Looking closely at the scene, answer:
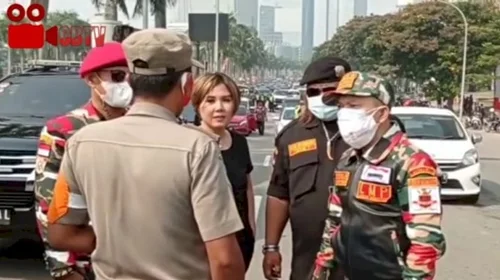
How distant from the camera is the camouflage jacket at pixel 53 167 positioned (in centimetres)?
385

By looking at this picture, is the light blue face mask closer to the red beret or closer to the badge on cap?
the badge on cap

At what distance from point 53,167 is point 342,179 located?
1.23 m

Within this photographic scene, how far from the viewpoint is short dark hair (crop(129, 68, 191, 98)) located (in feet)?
9.62

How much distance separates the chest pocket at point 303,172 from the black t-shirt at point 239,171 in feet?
0.87

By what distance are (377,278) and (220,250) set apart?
1059 millimetres

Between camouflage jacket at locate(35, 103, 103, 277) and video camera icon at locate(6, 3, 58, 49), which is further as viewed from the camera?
video camera icon at locate(6, 3, 58, 49)

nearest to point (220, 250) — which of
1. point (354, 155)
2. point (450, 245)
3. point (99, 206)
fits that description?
point (99, 206)

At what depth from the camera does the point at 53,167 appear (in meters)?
4.09

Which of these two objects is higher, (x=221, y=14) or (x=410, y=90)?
(x=221, y=14)

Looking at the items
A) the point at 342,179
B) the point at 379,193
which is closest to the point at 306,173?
the point at 342,179

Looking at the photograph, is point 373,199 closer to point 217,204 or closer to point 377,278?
point 377,278

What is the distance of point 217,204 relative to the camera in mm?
2824

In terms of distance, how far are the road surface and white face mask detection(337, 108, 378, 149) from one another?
469 centimetres

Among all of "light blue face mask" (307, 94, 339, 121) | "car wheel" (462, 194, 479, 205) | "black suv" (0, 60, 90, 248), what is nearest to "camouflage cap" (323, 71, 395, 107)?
"light blue face mask" (307, 94, 339, 121)
